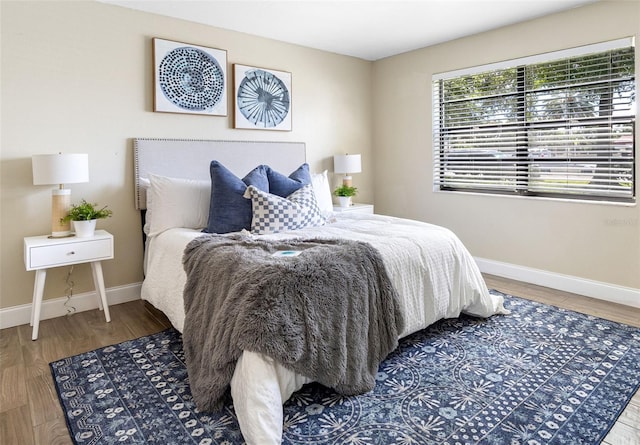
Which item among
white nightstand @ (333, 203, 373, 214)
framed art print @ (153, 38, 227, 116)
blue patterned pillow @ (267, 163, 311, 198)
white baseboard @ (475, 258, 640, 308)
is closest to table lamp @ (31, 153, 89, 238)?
framed art print @ (153, 38, 227, 116)

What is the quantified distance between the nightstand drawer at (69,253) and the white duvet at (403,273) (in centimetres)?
33

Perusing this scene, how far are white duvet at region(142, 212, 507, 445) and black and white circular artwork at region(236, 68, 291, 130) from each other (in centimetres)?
157

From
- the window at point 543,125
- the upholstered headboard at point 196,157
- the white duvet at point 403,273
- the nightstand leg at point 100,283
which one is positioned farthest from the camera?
the upholstered headboard at point 196,157

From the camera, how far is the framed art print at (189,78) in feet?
11.6

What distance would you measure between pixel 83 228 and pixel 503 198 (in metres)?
3.71

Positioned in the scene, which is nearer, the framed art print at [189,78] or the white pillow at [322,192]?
the framed art print at [189,78]

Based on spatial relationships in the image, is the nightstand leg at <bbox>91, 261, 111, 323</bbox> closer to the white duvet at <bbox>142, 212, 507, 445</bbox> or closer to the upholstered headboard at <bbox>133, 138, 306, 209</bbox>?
the white duvet at <bbox>142, 212, 507, 445</bbox>

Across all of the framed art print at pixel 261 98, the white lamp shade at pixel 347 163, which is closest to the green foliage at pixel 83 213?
the framed art print at pixel 261 98

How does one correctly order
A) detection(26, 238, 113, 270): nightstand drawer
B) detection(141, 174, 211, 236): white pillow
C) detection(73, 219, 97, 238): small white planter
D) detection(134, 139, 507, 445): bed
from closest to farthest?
detection(134, 139, 507, 445): bed → detection(26, 238, 113, 270): nightstand drawer → detection(73, 219, 97, 238): small white planter → detection(141, 174, 211, 236): white pillow

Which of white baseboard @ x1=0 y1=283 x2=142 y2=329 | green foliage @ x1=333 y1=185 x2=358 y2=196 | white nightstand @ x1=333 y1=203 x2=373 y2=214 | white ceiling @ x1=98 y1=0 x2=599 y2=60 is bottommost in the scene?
white baseboard @ x1=0 y1=283 x2=142 y2=329

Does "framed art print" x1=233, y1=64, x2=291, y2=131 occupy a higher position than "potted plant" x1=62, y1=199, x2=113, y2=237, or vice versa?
"framed art print" x1=233, y1=64, x2=291, y2=131

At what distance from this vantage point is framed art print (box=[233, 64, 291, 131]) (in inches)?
159

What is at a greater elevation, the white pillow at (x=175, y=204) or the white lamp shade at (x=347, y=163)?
the white lamp shade at (x=347, y=163)

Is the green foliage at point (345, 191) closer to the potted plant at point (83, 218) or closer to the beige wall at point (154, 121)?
the beige wall at point (154, 121)
